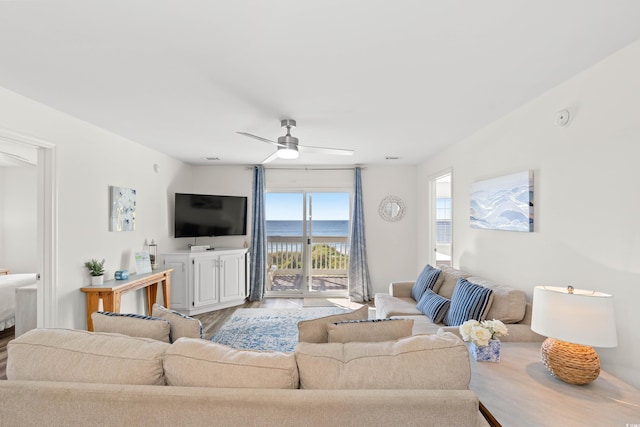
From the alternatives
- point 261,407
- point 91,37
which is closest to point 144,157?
point 91,37

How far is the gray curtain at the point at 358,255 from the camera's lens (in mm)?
5297

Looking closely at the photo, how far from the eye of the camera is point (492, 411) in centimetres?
131

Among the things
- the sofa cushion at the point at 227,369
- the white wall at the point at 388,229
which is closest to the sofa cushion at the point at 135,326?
the sofa cushion at the point at 227,369

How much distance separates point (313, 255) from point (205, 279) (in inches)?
77.2

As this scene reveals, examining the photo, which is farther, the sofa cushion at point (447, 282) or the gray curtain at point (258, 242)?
the gray curtain at point (258, 242)

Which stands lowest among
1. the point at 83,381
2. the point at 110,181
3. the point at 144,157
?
the point at 83,381

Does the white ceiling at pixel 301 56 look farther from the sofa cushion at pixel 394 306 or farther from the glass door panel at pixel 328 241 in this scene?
the glass door panel at pixel 328 241

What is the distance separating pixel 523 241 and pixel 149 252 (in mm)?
4407

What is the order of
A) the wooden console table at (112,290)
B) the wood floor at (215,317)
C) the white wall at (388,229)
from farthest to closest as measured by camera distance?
the white wall at (388,229), the wood floor at (215,317), the wooden console table at (112,290)

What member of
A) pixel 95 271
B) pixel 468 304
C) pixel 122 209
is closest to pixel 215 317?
pixel 95 271

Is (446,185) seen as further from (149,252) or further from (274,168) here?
(149,252)

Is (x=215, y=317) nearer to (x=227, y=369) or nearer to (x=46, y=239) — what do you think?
(x=46, y=239)

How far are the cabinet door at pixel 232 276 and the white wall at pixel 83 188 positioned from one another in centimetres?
114

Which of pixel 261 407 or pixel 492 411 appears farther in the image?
pixel 492 411
